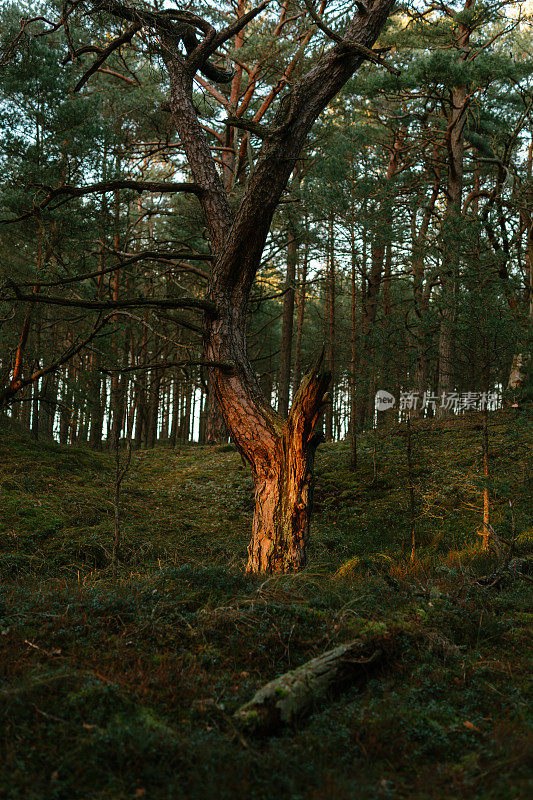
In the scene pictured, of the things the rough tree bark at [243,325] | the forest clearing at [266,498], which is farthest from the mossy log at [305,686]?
the rough tree bark at [243,325]

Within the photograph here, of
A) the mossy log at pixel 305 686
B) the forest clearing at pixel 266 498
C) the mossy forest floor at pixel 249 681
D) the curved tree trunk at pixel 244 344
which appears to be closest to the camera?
the mossy forest floor at pixel 249 681

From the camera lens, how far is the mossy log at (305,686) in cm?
308

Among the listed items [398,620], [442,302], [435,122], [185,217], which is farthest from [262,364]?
[398,620]

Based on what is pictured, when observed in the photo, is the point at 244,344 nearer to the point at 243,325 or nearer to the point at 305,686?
the point at 243,325

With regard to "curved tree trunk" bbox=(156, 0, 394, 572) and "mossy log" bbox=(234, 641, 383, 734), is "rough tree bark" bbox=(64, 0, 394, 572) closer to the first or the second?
"curved tree trunk" bbox=(156, 0, 394, 572)

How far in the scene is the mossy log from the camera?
3080mm

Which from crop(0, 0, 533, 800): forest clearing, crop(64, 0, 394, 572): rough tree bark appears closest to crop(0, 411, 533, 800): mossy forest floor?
crop(0, 0, 533, 800): forest clearing

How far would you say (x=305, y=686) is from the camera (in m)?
3.34

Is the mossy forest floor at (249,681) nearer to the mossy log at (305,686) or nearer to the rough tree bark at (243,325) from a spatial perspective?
the mossy log at (305,686)

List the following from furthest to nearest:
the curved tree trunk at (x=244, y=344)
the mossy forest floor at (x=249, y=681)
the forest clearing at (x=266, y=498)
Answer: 1. the curved tree trunk at (x=244, y=344)
2. the forest clearing at (x=266, y=498)
3. the mossy forest floor at (x=249, y=681)

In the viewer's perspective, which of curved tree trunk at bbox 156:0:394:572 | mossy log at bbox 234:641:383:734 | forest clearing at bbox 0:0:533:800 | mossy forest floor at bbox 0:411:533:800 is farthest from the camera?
curved tree trunk at bbox 156:0:394:572

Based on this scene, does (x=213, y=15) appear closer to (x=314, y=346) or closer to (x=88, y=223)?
(x=88, y=223)

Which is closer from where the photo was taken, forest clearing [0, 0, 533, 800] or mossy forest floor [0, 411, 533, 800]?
mossy forest floor [0, 411, 533, 800]

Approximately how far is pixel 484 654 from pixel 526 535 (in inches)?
177
